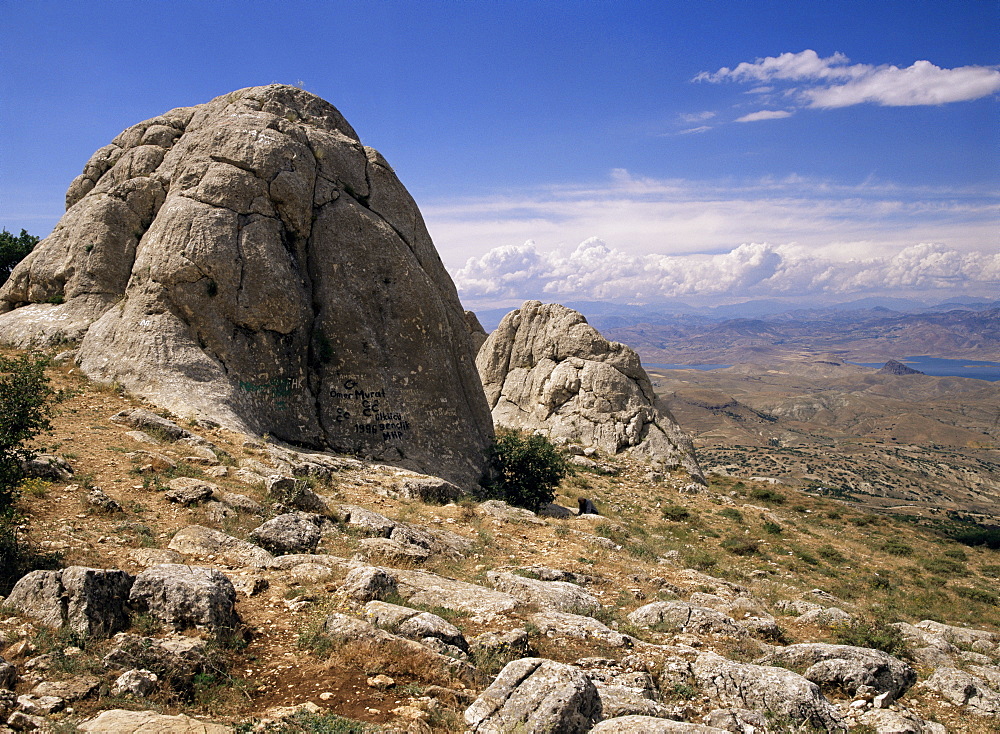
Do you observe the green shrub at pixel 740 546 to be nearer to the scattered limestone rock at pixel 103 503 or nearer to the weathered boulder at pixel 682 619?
the weathered boulder at pixel 682 619

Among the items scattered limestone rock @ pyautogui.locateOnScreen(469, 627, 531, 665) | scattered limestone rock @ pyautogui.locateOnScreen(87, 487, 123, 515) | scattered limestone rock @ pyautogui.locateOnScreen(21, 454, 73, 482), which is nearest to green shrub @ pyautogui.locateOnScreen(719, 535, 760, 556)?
scattered limestone rock @ pyautogui.locateOnScreen(469, 627, 531, 665)

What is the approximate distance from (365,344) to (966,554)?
32.7 metres

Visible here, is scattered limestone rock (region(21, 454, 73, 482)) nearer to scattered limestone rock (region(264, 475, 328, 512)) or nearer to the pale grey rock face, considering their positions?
scattered limestone rock (region(264, 475, 328, 512))

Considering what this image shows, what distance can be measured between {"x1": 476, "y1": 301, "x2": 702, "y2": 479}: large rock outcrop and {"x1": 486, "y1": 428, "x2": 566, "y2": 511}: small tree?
46.0 ft

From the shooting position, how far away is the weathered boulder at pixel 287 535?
11.2 meters

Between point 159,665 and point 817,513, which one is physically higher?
point 159,665

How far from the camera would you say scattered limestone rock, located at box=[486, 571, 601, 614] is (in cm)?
1082

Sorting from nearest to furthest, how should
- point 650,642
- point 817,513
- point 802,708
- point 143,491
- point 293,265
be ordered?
point 802,708, point 650,642, point 143,491, point 293,265, point 817,513

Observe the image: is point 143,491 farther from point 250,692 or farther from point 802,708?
point 802,708

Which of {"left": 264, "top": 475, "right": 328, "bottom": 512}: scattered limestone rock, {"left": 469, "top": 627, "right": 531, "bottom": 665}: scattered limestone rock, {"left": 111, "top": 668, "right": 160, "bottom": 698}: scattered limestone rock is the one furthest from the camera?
{"left": 264, "top": 475, "right": 328, "bottom": 512}: scattered limestone rock

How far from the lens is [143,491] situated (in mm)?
12406

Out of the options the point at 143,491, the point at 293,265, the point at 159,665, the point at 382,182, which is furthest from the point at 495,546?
the point at 382,182

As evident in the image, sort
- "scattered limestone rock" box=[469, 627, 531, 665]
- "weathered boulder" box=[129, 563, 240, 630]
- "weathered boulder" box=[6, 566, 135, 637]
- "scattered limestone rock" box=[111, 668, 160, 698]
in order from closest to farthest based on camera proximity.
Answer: "scattered limestone rock" box=[111, 668, 160, 698]
"weathered boulder" box=[6, 566, 135, 637]
"weathered boulder" box=[129, 563, 240, 630]
"scattered limestone rock" box=[469, 627, 531, 665]

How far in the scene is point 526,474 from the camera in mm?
24359
